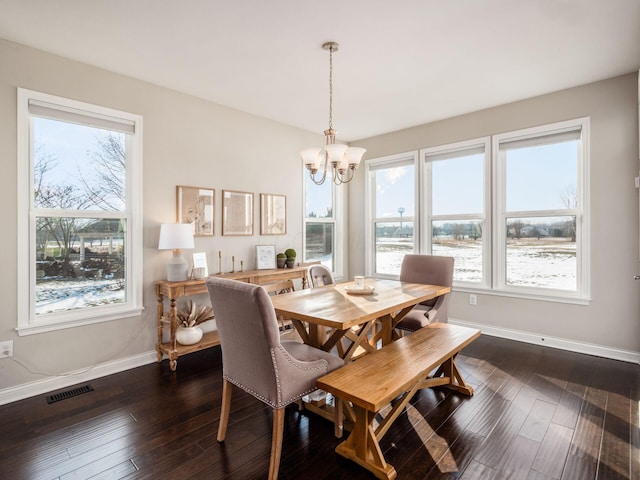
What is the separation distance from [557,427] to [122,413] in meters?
2.83

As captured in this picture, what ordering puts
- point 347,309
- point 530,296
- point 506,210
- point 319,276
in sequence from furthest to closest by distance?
1. point 506,210
2. point 530,296
3. point 319,276
4. point 347,309

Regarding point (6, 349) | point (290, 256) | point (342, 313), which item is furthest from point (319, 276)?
point (6, 349)

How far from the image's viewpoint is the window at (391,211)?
4.83 meters

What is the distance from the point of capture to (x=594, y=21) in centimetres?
Answer: 237

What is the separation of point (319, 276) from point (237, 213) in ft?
4.26

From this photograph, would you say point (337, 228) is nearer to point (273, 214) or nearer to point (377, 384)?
point (273, 214)

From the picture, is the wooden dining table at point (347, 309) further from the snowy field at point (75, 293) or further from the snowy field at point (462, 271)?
the snowy field at point (75, 293)

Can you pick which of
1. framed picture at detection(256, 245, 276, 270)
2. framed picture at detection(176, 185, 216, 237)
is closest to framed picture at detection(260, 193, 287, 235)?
framed picture at detection(256, 245, 276, 270)

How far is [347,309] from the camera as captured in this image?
2.22 meters

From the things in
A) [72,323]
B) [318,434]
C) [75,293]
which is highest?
[75,293]

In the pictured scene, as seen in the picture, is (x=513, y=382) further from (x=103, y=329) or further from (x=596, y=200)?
(x=103, y=329)

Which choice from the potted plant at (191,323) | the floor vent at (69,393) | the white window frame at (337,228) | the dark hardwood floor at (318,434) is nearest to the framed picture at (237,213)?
the potted plant at (191,323)

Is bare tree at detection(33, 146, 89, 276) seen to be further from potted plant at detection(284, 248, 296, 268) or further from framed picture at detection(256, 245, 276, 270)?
potted plant at detection(284, 248, 296, 268)

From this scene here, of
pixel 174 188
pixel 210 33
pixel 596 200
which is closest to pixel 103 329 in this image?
pixel 174 188
